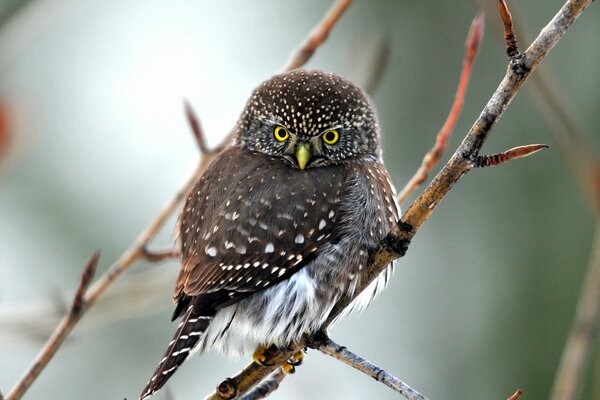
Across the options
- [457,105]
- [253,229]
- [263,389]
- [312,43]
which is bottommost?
[263,389]

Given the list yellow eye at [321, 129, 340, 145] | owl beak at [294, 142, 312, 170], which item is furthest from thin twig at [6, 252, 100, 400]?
yellow eye at [321, 129, 340, 145]

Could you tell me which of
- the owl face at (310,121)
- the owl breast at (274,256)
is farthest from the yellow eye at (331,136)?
the owl breast at (274,256)

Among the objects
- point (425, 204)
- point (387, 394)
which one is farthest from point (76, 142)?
point (425, 204)

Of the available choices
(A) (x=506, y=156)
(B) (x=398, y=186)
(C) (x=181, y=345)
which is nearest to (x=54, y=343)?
(C) (x=181, y=345)

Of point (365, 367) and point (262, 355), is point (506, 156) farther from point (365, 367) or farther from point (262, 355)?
point (262, 355)

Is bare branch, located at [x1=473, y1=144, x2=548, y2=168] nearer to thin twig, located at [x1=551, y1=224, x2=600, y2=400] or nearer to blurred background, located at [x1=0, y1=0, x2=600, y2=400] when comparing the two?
thin twig, located at [x1=551, y1=224, x2=600, y2=400]

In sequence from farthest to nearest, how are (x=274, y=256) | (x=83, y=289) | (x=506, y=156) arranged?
(x=274, y=256), (x=83, y=289), (x=506, y=156)

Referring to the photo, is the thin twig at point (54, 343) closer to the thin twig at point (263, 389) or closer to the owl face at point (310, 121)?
the thin twig at point (263, 389)
